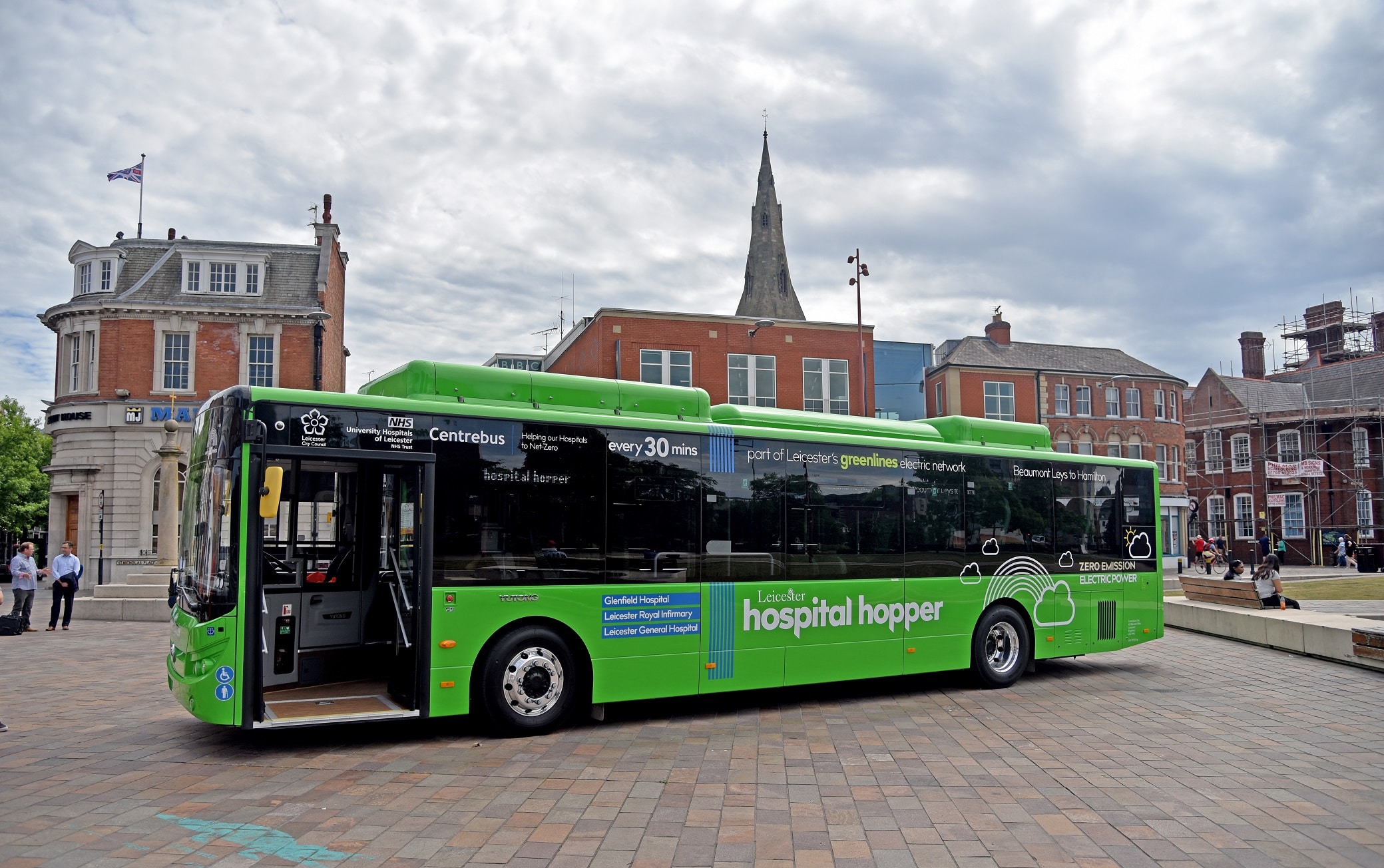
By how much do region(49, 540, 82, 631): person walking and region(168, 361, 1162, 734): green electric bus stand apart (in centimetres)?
1209

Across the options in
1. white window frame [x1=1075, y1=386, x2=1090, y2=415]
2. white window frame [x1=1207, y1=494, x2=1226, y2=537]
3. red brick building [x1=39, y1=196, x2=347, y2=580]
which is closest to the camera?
red brick building [x1=39, y1=196, x2=347, y2=580]

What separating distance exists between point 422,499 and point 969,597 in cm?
657

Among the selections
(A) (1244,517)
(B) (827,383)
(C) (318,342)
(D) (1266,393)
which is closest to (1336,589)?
(B) (827,383)

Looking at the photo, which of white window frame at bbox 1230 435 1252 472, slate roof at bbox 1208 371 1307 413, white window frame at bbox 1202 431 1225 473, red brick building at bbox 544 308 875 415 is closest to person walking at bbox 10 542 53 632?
red brick building at bbox 544 308 875 415

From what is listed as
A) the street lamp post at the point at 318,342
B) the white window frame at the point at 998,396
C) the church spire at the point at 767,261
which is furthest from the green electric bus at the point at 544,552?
the church spire at the point at 767,261

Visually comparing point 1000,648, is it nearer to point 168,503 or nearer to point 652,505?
point 652,505

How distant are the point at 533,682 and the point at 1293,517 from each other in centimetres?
5799

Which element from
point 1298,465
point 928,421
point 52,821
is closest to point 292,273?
point 928,421

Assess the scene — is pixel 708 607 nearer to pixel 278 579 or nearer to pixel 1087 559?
pixel 278 579

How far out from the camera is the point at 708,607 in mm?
9320

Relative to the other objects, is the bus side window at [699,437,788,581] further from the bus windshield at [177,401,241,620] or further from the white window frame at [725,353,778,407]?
the white window frame at [725,353,778,407]

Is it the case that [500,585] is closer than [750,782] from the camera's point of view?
No

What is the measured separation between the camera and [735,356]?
39594 mm

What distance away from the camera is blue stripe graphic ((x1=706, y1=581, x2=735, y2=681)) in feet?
30.6
